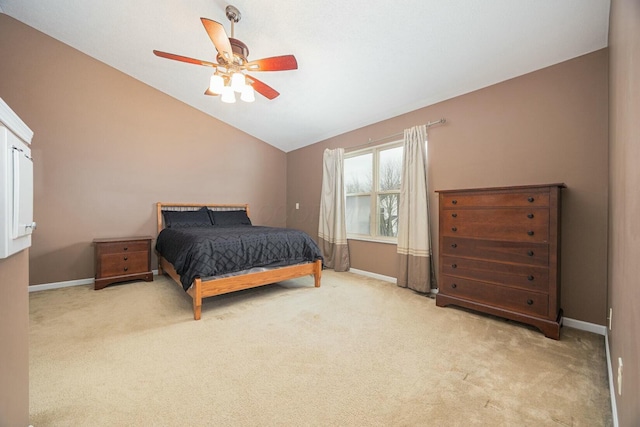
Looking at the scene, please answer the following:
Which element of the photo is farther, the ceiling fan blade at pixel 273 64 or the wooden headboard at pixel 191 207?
the wooden headboard at pixel 191 207

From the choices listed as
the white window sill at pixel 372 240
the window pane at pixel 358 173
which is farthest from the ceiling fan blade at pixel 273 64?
the white window sill at pixel 372 240

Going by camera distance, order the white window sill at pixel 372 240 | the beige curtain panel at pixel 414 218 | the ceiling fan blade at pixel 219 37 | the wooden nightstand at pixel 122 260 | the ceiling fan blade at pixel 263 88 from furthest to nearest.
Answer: the white window sill at pixel 372 240
the wooden nightstand at pixel 122 260
the beige curtain panel at pixel 414 218
the ceiling fan blade at pixel 263 88
the ceiling fan blade at pixel 219 37

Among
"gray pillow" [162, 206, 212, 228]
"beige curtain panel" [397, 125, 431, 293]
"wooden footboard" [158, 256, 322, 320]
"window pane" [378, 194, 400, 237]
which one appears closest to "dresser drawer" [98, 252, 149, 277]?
"wooden footboard" [158, 256, 322, 320]

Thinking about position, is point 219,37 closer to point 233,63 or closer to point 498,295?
point 233,63

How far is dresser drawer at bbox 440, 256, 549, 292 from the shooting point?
2012mm

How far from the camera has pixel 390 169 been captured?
3.60 meters

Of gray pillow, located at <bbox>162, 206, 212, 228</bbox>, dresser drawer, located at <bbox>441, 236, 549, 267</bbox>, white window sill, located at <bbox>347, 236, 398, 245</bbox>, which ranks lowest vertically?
white window sill, located at <bbox>347, 236, 398, 245</bbox>

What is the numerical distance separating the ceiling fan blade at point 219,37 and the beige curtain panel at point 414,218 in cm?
216

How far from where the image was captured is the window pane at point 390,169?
3.50m

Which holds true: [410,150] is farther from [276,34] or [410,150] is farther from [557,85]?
[276,34]

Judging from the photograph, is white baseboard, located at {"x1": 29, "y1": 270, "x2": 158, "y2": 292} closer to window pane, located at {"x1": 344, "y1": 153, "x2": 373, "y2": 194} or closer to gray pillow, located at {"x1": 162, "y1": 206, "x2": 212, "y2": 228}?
gray pillow, located at {"x1": 162, "y1": 206, "x2": 212, "y2": 228}

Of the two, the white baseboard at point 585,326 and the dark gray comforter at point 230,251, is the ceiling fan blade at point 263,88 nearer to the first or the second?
the dark gray comforter at point 230,251

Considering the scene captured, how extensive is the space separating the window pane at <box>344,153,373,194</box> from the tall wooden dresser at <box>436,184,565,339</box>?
1.46 metres

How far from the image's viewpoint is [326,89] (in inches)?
124
